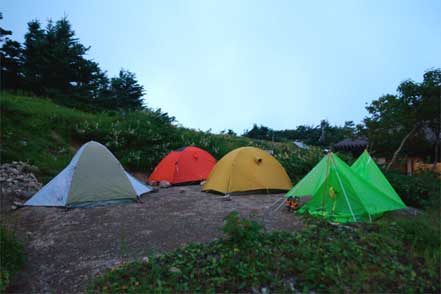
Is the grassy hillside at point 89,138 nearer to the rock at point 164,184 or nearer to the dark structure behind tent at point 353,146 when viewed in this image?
the rock at point 164,184

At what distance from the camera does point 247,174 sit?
281 inches

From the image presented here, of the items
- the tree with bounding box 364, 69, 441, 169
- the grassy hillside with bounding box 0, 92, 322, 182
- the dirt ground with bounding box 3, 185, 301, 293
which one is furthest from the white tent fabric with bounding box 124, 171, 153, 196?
the tree with bounding box 364, 69, 441, 169

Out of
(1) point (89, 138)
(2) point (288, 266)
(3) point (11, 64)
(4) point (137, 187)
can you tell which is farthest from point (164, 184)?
(3) point (11, 64)

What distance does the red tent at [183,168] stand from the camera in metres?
8.97

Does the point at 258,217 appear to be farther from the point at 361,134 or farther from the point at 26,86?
the point at 26,86

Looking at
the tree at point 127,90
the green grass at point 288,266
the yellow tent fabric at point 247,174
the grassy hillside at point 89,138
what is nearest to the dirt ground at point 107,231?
the green grass at point 288,266

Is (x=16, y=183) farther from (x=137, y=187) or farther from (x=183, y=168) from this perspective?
(x=183, y=168)

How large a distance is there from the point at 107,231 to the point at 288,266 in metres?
2.82

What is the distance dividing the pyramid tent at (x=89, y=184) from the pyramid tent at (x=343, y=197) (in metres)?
3.94

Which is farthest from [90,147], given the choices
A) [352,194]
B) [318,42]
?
[318,42]

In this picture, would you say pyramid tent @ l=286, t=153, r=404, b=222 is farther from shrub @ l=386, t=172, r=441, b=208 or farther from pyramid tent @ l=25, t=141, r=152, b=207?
pyramid tent @ l=25, t=141, r=152, b=207

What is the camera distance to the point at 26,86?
15.7 m

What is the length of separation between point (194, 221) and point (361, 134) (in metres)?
7.81

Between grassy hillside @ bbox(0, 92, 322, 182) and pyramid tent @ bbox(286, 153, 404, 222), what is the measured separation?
3545 millimetres
